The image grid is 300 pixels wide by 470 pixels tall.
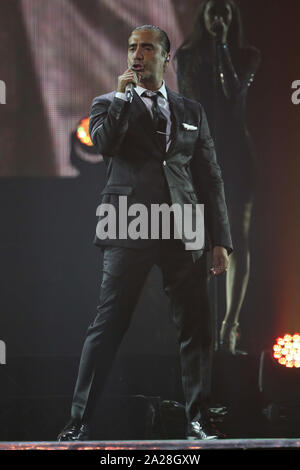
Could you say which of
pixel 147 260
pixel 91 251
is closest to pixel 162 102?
pixel 147 260

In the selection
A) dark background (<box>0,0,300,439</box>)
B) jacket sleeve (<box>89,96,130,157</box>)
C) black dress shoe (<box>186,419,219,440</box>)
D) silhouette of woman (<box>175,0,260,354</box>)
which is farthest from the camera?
silhouette of woman (<box>175,0,260,354</box>)

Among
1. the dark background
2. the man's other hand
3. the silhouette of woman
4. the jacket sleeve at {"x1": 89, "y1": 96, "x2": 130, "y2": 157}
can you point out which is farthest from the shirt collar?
the man's other hand

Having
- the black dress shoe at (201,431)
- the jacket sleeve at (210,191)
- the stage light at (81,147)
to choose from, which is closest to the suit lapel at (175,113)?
the jacket sleeve at (210,191)

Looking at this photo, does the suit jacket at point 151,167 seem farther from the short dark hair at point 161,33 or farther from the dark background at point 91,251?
the dark background at point 91,251

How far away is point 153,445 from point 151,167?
1110 mm

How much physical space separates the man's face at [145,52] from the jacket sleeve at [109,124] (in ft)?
0.62

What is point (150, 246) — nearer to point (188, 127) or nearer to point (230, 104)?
point (188, 127)

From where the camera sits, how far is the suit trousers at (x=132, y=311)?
2.78 meters

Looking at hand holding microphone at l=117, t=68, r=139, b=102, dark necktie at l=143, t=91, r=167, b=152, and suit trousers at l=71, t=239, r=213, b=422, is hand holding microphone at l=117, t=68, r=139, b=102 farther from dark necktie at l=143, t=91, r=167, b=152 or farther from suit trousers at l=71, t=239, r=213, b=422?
suit trousers at l=71, t=239, r=213, b=422

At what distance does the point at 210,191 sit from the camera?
9.85 ft

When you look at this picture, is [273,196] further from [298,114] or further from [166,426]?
[166,426]

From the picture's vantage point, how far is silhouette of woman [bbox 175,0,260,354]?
3.40m
